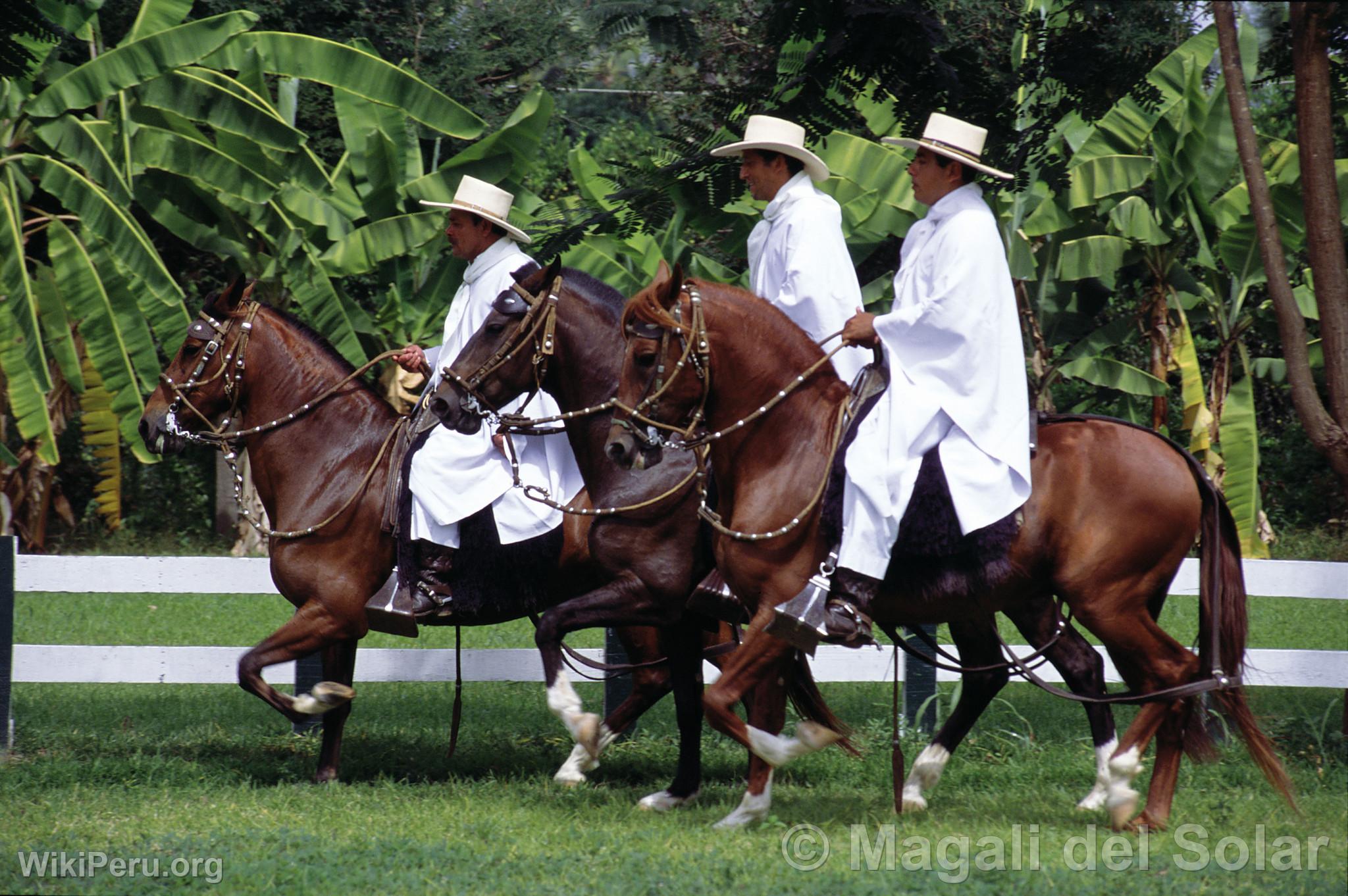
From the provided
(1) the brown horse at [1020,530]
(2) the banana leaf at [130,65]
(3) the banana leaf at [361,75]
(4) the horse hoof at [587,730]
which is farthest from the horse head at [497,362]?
(3) the banana leaf at [361,75]

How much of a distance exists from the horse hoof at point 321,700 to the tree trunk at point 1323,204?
5.22 metres

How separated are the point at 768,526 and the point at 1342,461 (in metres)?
3.36

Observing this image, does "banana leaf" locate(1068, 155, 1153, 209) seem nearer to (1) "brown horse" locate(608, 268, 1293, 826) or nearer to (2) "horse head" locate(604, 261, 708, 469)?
(1) "brown horse" locate(608, 268, 1293, 826)

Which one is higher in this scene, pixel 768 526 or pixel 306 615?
pixel 768 526

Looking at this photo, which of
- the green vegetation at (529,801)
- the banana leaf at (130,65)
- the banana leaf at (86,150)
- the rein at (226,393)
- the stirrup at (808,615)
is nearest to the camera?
the green vegetation at (529,801)

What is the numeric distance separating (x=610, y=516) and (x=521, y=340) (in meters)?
0.91

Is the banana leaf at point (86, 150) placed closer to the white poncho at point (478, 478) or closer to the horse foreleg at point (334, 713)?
the white poncho at point (478, 478)

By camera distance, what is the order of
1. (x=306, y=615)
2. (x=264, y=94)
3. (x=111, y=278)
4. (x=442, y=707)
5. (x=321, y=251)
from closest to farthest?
(x=306, y=615), (x=442, y=707), (x=111, y=278), (x=264, y=94), (x=321, y=251)

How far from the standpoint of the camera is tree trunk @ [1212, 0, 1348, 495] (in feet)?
21.0

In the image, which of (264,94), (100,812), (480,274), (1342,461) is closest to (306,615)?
(100,812)

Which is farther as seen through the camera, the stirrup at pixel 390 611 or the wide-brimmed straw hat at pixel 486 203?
the wide-brimmed straw hat at pixel 486 203

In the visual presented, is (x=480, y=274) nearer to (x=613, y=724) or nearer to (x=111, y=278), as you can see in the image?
(x=613, y=724)

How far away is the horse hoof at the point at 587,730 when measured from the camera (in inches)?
232

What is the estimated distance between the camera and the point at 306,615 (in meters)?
6.72
